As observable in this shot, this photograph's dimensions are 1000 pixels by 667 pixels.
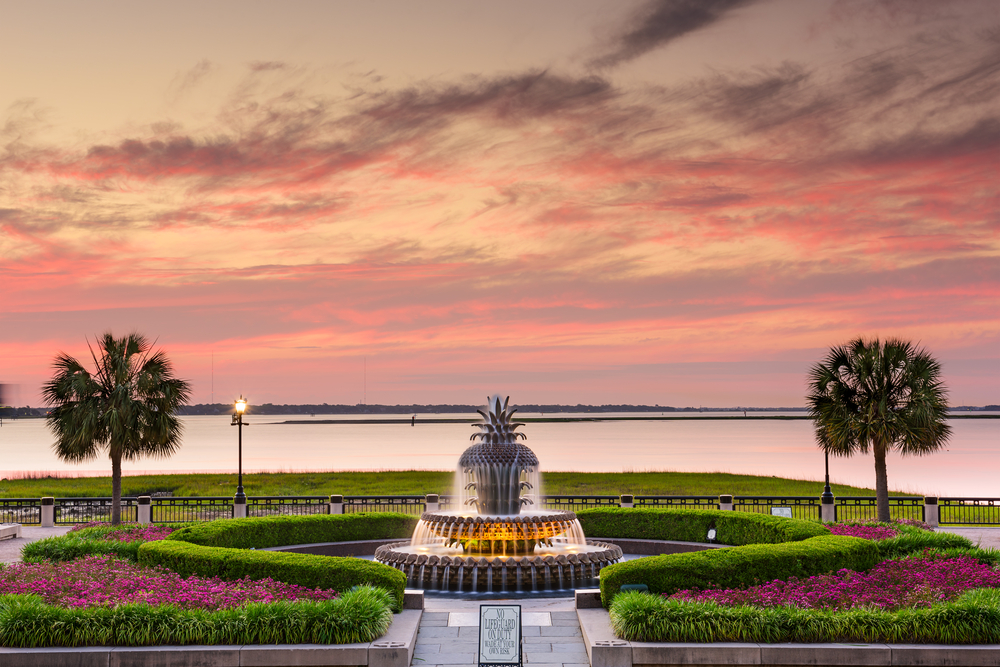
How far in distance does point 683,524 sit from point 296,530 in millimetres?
10947

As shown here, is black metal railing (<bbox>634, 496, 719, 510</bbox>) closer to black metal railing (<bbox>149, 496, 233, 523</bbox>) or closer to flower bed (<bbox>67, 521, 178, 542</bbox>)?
flower bed (<bbox>67, 521, 178, 542</bbox>)

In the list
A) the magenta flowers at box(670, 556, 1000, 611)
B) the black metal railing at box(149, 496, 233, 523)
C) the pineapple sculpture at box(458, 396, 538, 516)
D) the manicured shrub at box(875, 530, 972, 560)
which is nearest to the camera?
the magenta flowers at box(670, 556, 1000, 611)

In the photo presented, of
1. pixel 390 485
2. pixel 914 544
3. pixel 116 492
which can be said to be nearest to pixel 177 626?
pixel 914 544

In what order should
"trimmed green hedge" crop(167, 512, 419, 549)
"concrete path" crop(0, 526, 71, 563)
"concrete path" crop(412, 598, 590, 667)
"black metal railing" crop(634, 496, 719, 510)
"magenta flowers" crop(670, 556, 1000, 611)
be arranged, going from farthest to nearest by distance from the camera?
"black metal railing" crop(634, 496, 719, 510) < "concrete path" crop(0, 526, 71, 563) < "trimmed green hedge" crop(167, 512, 419, 549) < "magenta flowers" crop(670, 556, 1000, 611) < "concrete path" crop(412, 598, 590, 667)

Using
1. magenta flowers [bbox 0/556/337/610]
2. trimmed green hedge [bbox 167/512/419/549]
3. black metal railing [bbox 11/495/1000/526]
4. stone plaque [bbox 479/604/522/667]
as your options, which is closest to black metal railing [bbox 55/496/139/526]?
black metal railing [bbox 11/495/1000/526]

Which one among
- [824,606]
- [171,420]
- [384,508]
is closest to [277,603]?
[824,606]

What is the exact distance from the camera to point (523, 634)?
13836mm

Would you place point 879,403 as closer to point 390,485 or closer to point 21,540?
point 21,540

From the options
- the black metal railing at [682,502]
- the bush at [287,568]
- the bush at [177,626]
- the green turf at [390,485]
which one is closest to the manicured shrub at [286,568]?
the bush at [287,568]

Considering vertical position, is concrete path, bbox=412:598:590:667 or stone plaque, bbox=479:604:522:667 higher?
stone plaque, bbox=479:604:522:667

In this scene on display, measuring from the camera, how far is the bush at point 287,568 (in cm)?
1451

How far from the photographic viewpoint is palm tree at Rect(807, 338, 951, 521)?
2817cm

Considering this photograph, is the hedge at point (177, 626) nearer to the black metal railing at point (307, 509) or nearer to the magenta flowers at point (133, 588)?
the magenta flowers at point (133, 588)

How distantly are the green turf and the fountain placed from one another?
92.8 feet
